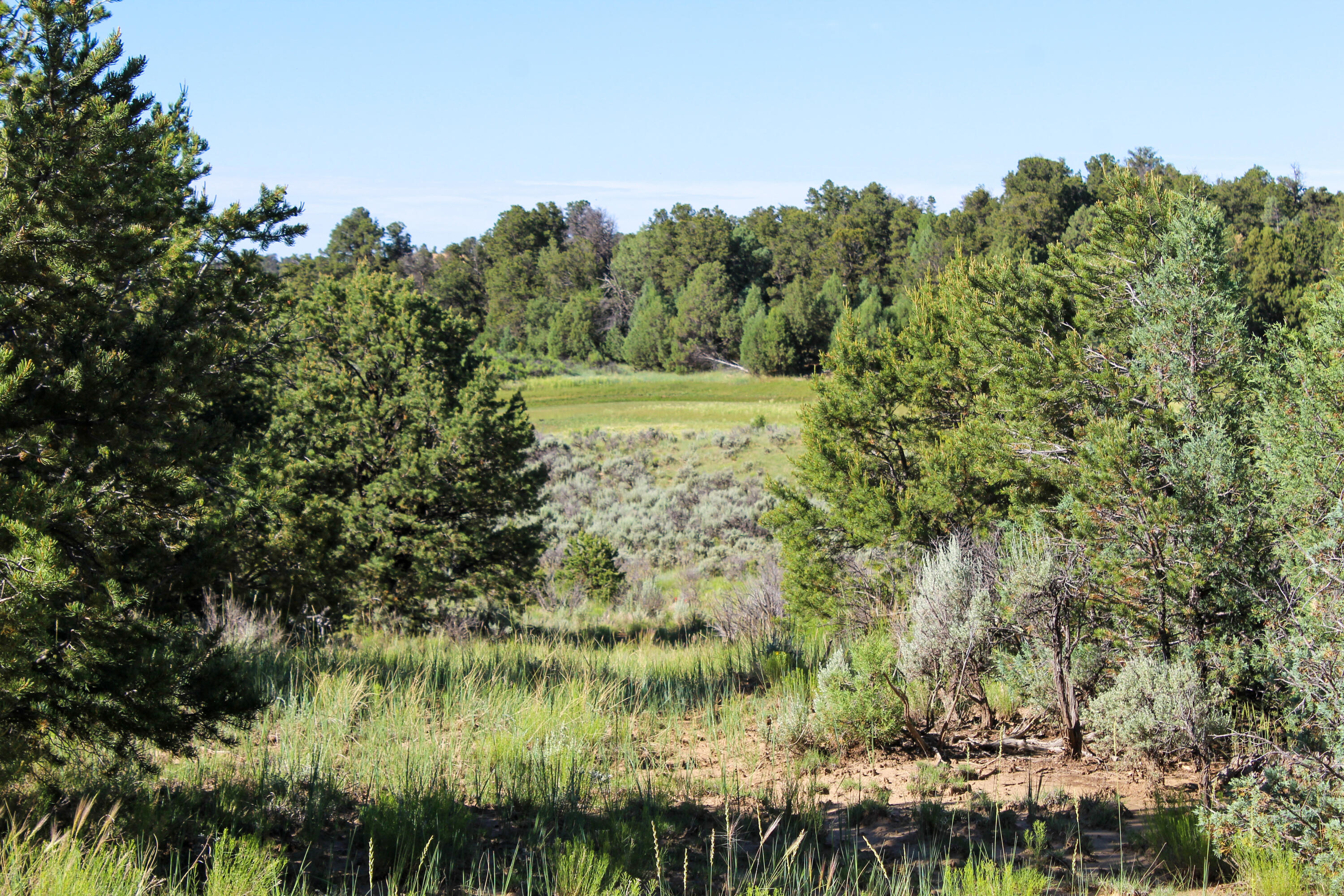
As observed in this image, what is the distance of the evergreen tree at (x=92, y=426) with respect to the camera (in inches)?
140

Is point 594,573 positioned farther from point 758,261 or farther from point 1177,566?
point 758,261

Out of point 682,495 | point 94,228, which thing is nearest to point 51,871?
point 94,228

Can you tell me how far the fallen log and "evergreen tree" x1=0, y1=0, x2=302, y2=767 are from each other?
13.9ft

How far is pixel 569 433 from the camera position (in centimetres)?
Answer: 4012

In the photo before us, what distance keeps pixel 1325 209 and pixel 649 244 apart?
5374 centimetres

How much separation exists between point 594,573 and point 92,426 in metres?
14.5

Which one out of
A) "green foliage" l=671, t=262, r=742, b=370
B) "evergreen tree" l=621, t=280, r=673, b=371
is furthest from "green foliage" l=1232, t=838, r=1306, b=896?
"evergreen tree" l=621, t=280, r=673, b=371

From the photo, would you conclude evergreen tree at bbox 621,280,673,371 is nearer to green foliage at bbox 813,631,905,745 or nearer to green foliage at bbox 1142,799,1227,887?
green foliage at bbox 813,631,905,745

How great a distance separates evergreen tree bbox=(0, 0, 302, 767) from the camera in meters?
3.54

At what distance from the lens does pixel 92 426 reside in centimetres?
391

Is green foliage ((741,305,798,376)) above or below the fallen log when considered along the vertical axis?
above

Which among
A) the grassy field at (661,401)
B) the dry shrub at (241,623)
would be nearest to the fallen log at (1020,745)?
the dry shrub at (241,623)

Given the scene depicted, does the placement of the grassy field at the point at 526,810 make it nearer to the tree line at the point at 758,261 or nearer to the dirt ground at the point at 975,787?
the dirt ground at the point at 975,787

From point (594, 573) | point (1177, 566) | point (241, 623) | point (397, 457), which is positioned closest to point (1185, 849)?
point (1177, 566)
